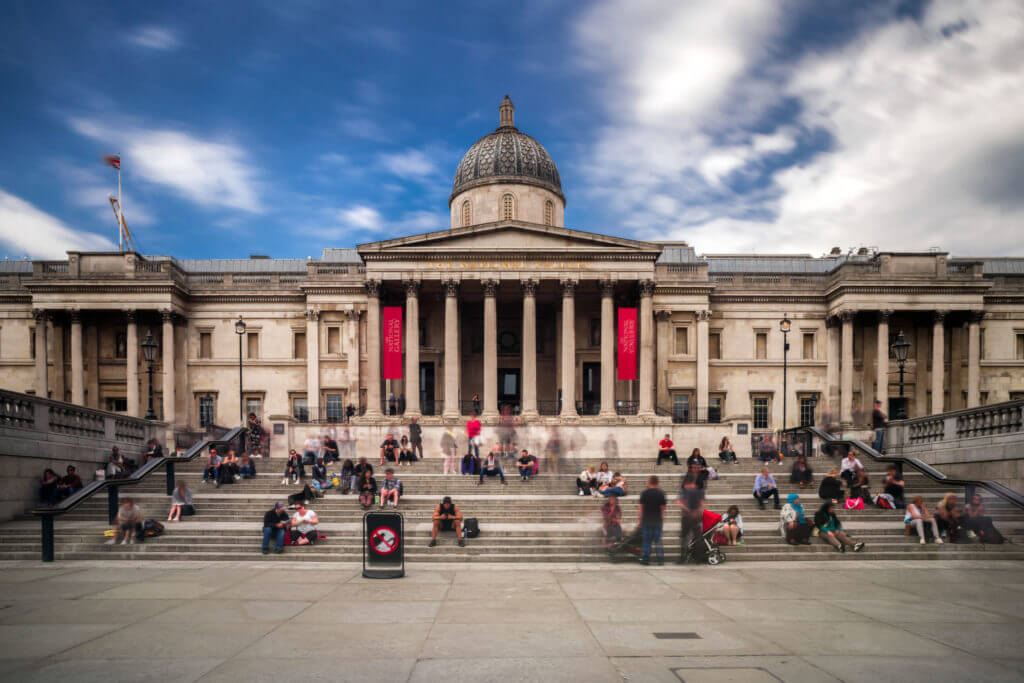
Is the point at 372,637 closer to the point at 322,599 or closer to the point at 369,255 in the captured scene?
the point at 322,599

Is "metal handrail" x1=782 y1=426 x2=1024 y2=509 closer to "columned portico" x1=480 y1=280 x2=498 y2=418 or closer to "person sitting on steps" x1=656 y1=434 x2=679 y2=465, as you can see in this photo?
"person sitting on steps" x1=656 y1=434 x2=679 y2=465

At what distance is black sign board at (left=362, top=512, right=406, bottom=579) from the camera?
473 inches

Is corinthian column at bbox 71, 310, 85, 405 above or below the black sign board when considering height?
above

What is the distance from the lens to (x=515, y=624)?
867cm

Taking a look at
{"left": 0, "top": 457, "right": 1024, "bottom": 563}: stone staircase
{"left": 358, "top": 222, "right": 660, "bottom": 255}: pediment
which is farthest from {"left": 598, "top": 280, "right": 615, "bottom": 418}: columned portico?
{"left": 0, "top": 457, "right": 1024, "bottom": 563}: stone staircase

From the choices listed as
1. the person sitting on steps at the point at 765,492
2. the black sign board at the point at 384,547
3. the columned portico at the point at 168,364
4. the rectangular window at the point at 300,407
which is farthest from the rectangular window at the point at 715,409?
the columned portico at the point at 168,364

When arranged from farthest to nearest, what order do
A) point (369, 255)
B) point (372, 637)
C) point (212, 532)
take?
point (369, 255) → point (212, 532) → point (372, 637)

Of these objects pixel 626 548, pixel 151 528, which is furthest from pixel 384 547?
pixel 151 528

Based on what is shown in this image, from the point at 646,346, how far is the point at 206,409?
29.0 metres

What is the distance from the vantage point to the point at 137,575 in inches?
479

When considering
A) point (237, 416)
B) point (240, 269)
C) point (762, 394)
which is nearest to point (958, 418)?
point (762, 394)

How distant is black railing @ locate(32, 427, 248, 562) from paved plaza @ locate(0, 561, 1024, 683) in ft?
2.89

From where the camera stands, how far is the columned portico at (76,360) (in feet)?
124

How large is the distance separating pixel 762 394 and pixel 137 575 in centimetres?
3784
